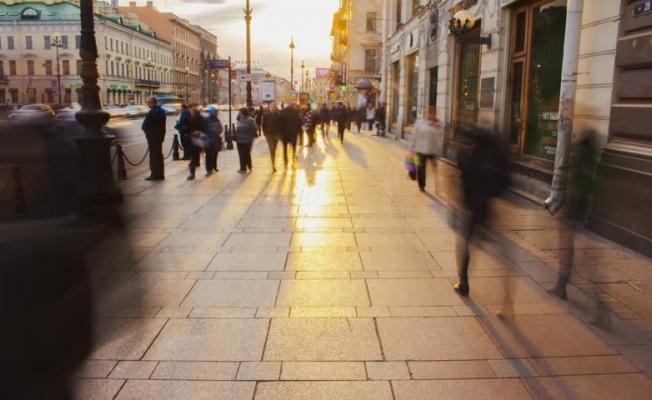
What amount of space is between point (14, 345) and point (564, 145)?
27.0 feet

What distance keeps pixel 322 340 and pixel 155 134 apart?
32.2 feet

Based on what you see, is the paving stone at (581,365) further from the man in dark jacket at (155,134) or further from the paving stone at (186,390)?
the man in dark jacket at (155,134)

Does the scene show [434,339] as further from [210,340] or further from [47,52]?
[47,52]

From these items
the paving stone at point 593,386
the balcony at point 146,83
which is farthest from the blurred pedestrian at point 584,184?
the balcony at point 146,83

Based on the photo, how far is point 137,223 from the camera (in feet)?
29.5

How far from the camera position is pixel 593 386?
12.8ft

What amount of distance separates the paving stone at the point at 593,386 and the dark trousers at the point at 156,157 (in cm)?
1116

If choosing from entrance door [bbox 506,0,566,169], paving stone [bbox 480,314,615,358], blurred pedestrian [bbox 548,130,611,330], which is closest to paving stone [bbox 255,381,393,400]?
paving stone [bbox 480,314,615,358]

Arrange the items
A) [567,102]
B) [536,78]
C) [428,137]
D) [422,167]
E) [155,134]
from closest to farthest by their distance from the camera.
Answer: [567,102]
[428,137]
[536,78]
[422,167]
[155,134]

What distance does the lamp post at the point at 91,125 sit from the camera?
9.64 metres

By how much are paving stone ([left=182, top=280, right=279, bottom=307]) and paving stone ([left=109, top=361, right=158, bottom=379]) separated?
120 cm

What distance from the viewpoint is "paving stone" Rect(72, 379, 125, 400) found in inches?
147

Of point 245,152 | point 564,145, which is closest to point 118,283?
point 564,145

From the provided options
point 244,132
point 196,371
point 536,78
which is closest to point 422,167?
point 536,78
